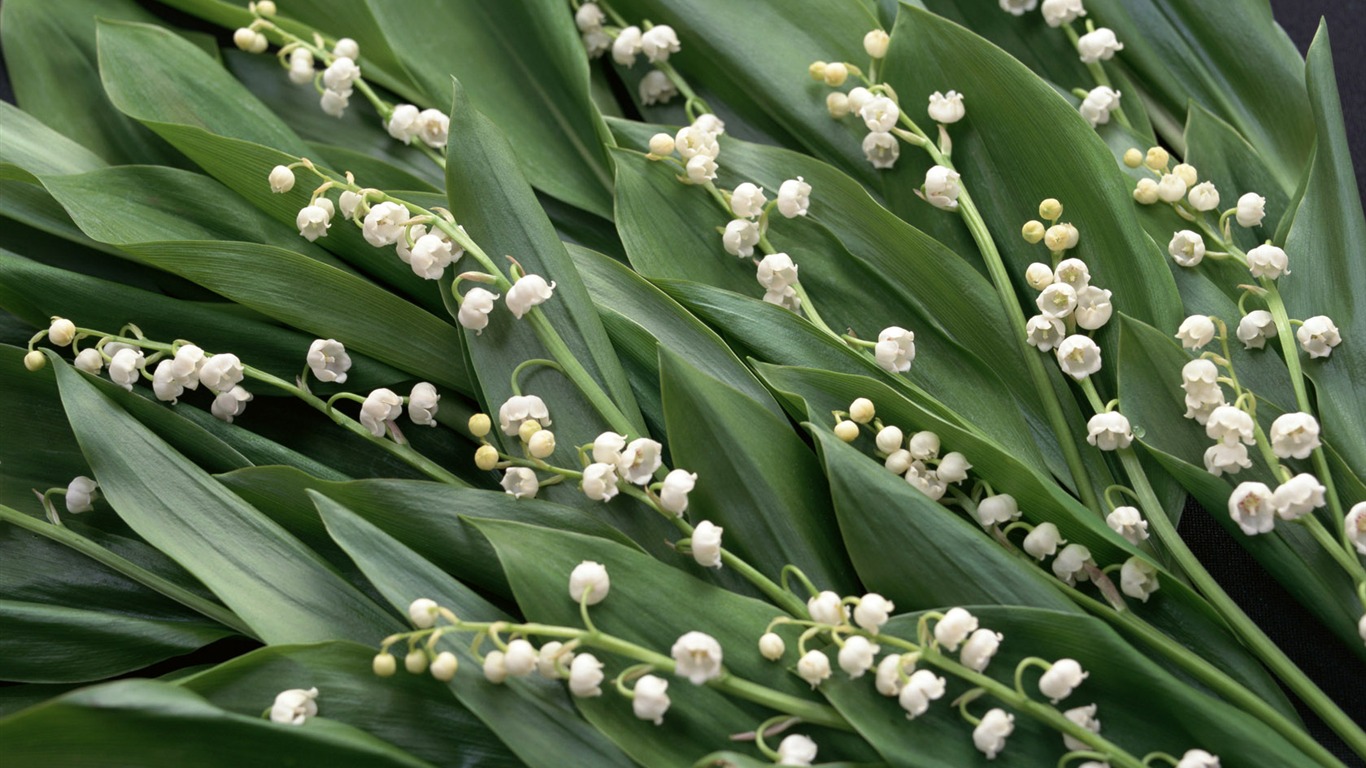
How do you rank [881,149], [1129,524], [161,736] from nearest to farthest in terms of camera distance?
[161,736]
[1129,524]
[881,149]

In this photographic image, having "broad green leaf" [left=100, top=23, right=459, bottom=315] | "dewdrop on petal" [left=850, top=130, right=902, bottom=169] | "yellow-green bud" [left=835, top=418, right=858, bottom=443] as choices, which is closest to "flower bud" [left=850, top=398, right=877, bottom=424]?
"yellow-green bud" [left=835, top=418, right=858, bottom=443]

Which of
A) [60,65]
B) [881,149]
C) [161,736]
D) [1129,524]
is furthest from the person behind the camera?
[60,65]

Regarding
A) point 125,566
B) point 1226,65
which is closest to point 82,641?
point 125,566

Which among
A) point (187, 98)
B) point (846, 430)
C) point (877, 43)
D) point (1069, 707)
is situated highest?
point (877, 43)

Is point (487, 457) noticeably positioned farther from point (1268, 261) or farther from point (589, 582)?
point (1268, 261)

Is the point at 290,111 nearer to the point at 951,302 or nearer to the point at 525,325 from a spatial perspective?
the point at 525,325

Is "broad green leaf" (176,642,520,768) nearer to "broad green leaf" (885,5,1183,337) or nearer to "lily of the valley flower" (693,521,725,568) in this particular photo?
"lily of the valley flower" (693,521,725,568)

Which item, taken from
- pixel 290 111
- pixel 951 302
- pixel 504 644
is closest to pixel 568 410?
pixel 504 644
